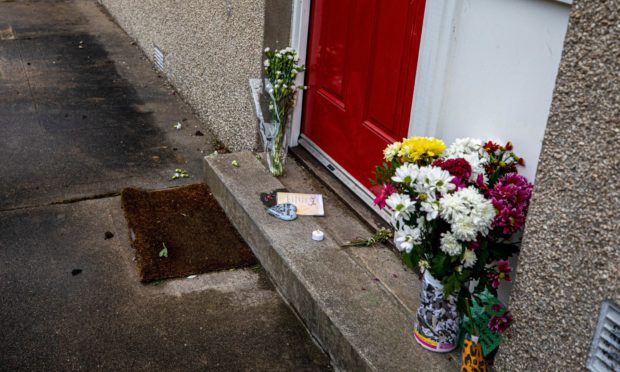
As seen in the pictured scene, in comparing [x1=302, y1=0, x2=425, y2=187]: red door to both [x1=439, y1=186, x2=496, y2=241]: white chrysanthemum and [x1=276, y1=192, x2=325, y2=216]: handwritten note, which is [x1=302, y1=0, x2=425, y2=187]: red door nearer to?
[x1=276, y1=192, x2=325, y2=216]: handwritten note

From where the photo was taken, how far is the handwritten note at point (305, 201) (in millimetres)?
4168

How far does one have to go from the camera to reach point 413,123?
3.69m

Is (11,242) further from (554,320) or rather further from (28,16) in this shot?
(28,16)

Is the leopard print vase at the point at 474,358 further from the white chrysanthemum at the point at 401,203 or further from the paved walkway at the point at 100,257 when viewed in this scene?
the paved walkway at the point at 100,257

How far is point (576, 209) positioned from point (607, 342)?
1.44 feet

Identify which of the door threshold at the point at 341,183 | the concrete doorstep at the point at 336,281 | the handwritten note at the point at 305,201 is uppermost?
the door threshold at the point at 341,183

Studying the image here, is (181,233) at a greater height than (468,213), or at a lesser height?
lesser

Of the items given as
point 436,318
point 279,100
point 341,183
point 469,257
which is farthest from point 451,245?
point 279,100

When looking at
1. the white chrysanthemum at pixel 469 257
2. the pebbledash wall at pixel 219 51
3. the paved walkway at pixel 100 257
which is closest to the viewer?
the white chrysanthemum at pixel 469 257

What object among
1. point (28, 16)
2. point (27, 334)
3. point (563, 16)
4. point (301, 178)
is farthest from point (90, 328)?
point (28, 16)

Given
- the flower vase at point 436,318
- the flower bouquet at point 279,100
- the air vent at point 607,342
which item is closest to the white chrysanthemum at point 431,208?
the flower vase at point 436,318

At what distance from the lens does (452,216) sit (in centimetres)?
259

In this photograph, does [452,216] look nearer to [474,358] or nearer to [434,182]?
[434,182]

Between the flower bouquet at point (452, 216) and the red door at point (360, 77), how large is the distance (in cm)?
89
